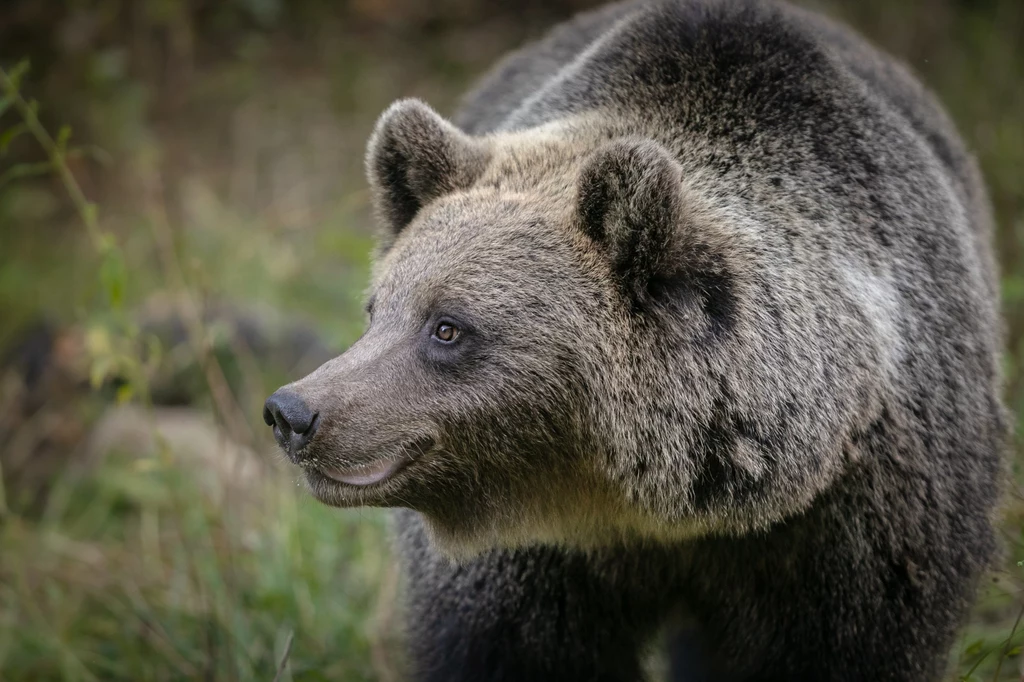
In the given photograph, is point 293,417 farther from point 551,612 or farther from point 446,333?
point 551,612

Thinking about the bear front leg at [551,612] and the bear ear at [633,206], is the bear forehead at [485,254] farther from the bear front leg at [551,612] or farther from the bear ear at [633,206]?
the bear front leg at [551,612]

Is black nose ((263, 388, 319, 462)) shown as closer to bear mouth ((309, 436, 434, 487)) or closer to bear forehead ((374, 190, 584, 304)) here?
bear mouth ((309, 436, 434, 487))

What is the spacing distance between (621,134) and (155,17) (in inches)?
297

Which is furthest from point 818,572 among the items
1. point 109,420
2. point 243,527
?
point 109,420

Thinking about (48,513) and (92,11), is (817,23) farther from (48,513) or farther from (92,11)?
(92,11)

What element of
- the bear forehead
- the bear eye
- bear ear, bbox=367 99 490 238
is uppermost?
bear ear, bbox=367 99 490 238

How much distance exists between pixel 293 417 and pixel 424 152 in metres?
1.17

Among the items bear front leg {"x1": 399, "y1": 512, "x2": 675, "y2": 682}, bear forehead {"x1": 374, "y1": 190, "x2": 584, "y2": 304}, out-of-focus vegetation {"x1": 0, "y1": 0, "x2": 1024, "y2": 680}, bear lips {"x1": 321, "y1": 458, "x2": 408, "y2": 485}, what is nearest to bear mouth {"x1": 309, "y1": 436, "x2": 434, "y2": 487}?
bear lips {"x1": 321, "y1": 458, "x2": 408, "y2": 485}

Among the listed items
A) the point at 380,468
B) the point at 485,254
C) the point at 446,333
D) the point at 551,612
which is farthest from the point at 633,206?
the point at 551,612

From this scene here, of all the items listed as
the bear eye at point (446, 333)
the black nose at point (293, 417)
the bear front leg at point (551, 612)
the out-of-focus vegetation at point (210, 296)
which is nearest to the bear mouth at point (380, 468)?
the black nose at point (293, 417)

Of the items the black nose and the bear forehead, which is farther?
the bear forehead

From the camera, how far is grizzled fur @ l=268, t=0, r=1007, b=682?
3.46 meters

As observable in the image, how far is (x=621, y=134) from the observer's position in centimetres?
394

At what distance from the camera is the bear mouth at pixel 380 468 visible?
3.39 meters
